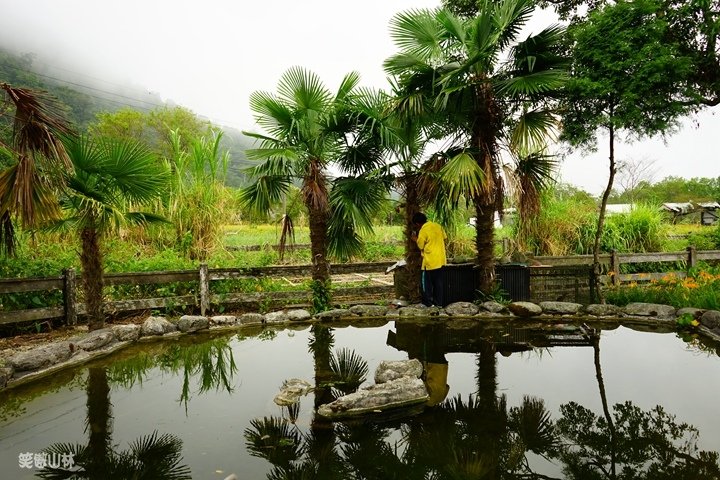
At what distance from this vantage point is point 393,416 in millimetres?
4172

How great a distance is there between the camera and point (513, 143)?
8.31m

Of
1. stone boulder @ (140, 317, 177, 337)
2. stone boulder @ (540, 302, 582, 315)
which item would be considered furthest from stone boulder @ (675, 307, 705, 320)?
stone boulder @ (140, 317, 177, 337)

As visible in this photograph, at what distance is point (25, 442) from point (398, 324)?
5.66 metres

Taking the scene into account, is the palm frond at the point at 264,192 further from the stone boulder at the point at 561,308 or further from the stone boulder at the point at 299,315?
the stone boulder at the point at 561,308

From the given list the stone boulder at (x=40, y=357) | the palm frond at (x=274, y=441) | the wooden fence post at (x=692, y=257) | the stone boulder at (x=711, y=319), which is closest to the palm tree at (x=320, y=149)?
the stone boulder at (x=40, y=357)

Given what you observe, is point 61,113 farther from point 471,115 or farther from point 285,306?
point 471,115

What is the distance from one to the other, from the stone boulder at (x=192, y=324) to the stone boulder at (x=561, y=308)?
→ 21.1ft

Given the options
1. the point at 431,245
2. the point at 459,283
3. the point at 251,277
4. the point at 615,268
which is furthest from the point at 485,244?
the point at 251,277

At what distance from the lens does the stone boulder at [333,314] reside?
8.70m

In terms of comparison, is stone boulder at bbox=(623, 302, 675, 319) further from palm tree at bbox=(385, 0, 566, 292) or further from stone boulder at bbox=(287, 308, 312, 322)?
stone boulder at bbox=(287, 308, 312, 322)

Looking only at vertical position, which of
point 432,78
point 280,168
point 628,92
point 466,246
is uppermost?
point 432,78

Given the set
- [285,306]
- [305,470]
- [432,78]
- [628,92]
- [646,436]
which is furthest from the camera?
[285,306]

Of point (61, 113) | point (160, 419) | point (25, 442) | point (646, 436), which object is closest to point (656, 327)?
point (646, 436)

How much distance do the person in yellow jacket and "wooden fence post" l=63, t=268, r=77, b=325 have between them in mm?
6276
